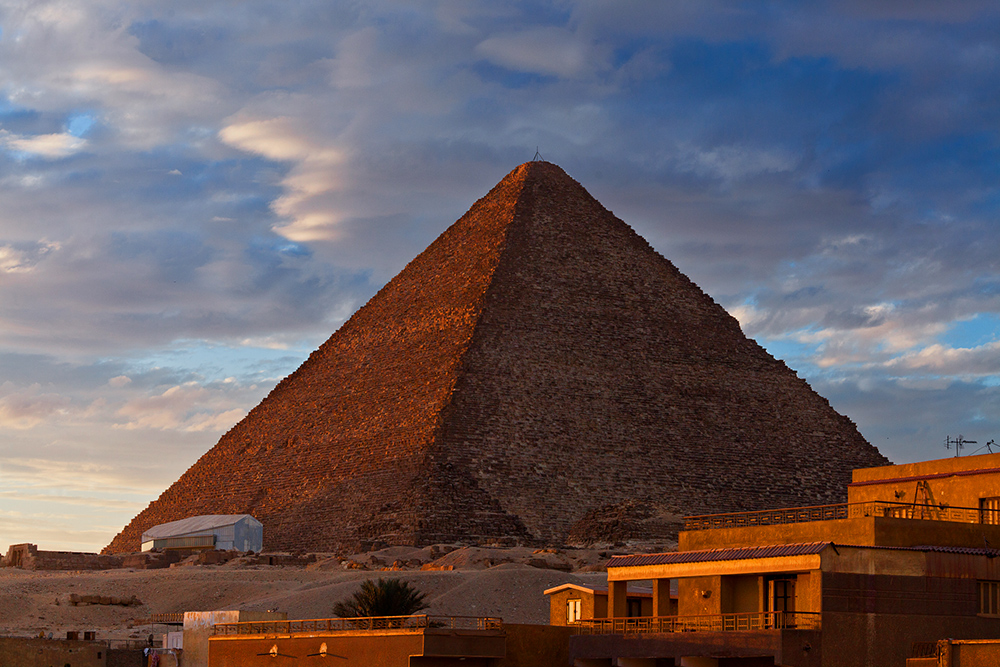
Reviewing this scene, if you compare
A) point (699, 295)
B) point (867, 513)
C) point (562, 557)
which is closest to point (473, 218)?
point (699, 295)

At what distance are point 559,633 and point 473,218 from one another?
67.7 m

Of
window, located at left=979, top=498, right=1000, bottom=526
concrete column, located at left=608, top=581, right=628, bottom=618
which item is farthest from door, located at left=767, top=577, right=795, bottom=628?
window, located at left=979, top=498, right=1000, bottom=526

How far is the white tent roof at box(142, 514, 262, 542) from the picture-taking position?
73.0m

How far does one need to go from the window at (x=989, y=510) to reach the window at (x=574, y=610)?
7354 mm

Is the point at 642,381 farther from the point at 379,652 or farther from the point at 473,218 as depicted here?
the point at 379,652

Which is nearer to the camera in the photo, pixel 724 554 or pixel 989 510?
pixel 724 554

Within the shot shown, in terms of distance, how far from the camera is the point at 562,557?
2295 inches

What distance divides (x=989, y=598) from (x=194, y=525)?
51.1 metres

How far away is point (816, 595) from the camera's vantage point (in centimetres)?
2614

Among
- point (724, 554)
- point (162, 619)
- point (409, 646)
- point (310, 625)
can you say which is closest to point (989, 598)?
point (724, 554)

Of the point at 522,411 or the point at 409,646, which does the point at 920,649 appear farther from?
the point at 522,411

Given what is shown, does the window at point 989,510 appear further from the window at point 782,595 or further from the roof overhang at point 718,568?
the roof overhang at point 718,568

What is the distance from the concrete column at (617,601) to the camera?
1217 inches

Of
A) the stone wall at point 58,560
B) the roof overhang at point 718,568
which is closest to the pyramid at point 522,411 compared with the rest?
the stone wall at point 58,560
